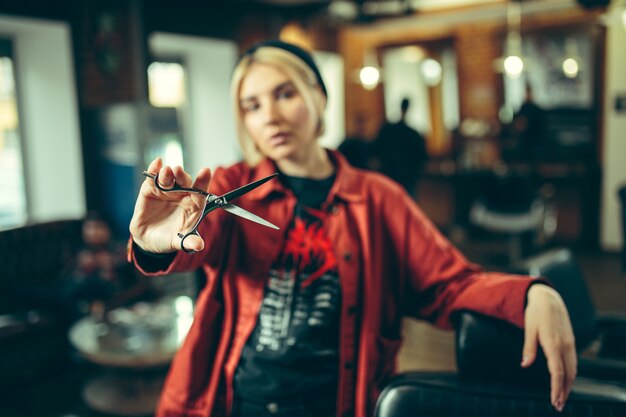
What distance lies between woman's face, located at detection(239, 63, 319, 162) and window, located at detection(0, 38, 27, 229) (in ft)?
14.9

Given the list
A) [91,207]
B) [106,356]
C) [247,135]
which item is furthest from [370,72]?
[247,135]

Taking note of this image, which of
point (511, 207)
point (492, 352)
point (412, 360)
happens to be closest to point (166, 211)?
point (492, 352)

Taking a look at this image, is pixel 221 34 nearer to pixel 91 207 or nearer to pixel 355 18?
pixel 355 18

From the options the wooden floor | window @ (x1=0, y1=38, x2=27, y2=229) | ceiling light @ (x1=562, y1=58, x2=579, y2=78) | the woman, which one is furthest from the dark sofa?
ceiling light @ (x1=562, y1=58, x2=579, y2=78)

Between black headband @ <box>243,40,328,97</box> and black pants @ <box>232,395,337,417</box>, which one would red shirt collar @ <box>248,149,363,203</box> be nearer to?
black headband @ <box>243,40,328,97</box>

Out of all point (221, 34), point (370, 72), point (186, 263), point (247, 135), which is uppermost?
point (221, 34)

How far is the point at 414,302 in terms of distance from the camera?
1.29m

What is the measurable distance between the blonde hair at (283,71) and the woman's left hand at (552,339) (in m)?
0.59

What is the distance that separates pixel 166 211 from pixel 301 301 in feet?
1.16

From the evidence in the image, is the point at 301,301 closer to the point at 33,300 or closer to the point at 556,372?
the point at 556,372

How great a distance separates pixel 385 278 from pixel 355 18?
5.37m

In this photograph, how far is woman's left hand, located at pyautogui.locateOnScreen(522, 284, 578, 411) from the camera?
1017 mm

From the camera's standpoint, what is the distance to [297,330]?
1.13 metres

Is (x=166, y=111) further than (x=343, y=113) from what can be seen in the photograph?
No
